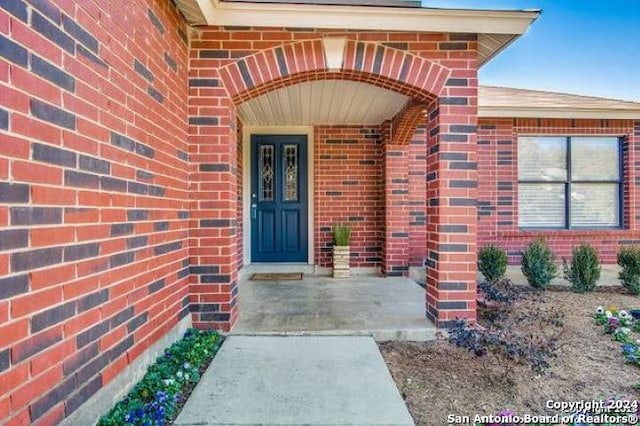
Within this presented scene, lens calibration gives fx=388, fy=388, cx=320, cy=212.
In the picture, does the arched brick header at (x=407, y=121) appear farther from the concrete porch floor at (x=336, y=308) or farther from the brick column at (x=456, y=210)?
the concrete porch floor at (x=336, y=308)

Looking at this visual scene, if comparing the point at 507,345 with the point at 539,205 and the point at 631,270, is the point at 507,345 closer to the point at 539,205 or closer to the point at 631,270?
the point at 631,270

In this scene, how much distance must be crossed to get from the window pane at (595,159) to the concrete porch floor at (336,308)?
143 inches

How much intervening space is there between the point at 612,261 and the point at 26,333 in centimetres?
765

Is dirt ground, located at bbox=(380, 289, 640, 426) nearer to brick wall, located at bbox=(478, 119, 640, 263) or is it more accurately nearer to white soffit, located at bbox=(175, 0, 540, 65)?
white soffit, located at bbox=(175, 0, 540, 65)

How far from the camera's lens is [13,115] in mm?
1357

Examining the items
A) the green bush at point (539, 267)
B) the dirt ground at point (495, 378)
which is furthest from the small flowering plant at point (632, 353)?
the green bush at point (539, 267)

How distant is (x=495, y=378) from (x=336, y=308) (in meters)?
1.78

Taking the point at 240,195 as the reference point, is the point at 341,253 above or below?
below

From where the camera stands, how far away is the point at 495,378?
8.56 feet

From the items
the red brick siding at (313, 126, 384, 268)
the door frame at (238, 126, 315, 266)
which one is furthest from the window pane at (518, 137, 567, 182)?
the door frame at (238, 126, 315, 266)

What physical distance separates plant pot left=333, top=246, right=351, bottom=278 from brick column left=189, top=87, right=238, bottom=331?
2837 millimetres

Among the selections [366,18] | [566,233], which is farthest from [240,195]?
[566,233]

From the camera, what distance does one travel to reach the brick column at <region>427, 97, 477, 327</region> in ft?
11.2

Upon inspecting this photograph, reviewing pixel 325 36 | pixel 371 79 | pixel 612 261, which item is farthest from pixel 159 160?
pixel 612 261
